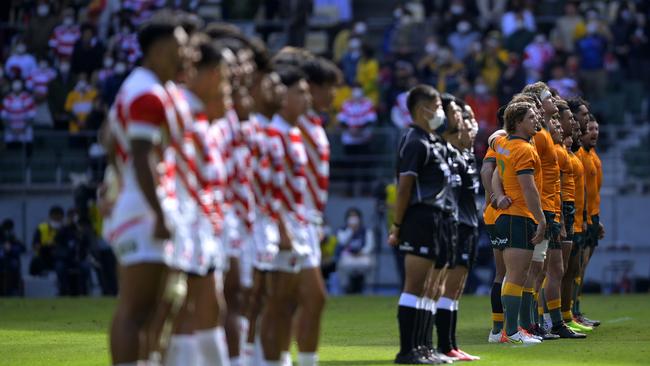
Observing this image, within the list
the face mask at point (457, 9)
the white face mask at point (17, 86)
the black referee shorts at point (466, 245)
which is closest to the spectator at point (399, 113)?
the face mask at point (457, 9)

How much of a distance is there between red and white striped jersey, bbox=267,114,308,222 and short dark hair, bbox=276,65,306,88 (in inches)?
14.9

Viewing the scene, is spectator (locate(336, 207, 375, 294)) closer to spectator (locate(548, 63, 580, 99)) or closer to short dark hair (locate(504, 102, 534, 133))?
spectator (locate(548, 63, 580, 99))

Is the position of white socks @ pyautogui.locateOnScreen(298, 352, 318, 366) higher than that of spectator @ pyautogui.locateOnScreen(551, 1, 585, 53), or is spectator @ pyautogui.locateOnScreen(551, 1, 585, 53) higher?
spectator @ pyautogui.locateOnScreen(551, 1, 585, 53)

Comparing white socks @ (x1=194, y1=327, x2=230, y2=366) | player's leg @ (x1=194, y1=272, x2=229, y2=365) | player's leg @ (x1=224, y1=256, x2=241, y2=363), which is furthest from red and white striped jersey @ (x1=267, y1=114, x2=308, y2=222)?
white socks @ (x1=194, y1=327, x2=230, y2=366)

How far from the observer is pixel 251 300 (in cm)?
1030

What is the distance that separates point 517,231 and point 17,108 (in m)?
17.1

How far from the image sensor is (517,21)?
30.4 m

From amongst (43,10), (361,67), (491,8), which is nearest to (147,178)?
(361,67)

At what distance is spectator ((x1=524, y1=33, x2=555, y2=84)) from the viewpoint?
28906 mm

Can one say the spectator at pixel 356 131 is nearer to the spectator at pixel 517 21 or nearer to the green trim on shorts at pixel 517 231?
the spectator at pixel 517 21

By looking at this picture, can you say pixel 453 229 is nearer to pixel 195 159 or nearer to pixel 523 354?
pixel 523 354

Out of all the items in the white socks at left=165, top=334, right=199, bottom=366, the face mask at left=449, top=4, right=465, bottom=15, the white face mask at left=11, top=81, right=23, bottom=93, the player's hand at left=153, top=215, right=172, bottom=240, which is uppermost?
the face mask at left=449, top=4, right=465, bottom=15

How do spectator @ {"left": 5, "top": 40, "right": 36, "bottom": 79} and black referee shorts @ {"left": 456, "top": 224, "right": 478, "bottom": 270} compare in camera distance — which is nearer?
black referee shorts @ {"left": 456, "top": 224, "right": 478, "bottom": 270}

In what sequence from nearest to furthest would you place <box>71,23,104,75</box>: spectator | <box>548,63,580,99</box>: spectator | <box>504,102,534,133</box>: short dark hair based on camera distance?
<box>504,102,534,133</box>: short dark hair < <box>548,63,580,99</box>: spectator < <box>71,23,104,75</box>: spectator
